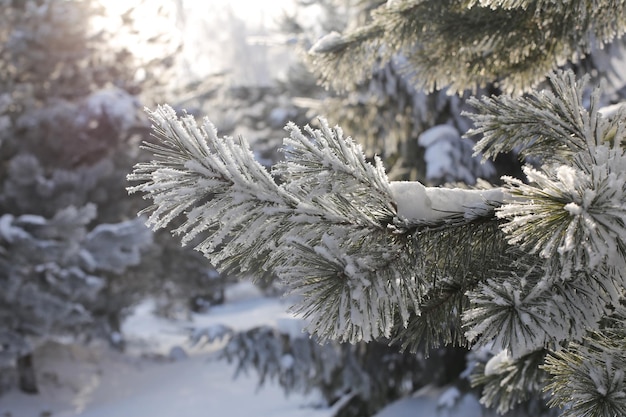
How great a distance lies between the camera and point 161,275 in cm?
1303

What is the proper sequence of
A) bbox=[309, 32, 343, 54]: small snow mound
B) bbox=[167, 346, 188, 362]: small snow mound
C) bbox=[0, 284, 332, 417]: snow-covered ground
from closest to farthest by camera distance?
bbox=[309, 32, 343, 54]: small snow mound, bbox=[0, 284, 332, 417]: snow-covered ground, bbox=[167, 346, 188, 362]: small snow mound

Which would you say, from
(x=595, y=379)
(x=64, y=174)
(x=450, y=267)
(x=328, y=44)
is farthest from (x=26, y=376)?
(x=595, y=379)

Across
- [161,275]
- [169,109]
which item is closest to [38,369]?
[161,275]

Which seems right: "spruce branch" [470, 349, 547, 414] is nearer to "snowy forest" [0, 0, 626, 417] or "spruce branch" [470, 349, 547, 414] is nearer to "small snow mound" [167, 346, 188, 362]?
"snowy forest" [0, 0, 626, 417]

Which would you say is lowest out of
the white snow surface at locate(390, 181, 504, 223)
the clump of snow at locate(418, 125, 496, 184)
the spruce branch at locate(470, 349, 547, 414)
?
the spruce branch at locate(470, 349, 547, 414)

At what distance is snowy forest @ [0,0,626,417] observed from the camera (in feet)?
3.67

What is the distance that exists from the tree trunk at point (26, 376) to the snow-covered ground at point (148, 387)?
6.0 inches

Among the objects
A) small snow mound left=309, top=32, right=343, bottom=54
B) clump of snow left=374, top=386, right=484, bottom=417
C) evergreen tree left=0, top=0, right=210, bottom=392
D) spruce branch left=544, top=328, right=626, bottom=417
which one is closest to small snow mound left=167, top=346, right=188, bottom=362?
evergreen tree left=0, top=0, right=210, bottom=392

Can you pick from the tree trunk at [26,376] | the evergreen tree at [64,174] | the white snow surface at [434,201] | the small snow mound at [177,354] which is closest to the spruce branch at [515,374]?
the white snow surface at [434,201]

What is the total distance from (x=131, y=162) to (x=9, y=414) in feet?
15.4

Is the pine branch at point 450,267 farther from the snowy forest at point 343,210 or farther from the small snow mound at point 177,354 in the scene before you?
the small snow mound at point 177,354

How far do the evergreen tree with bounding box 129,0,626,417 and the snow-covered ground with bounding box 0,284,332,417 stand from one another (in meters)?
6.05

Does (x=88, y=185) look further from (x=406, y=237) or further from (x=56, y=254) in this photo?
(x=406, y=237)

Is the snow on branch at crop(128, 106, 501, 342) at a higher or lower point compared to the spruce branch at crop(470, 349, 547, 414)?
higher
